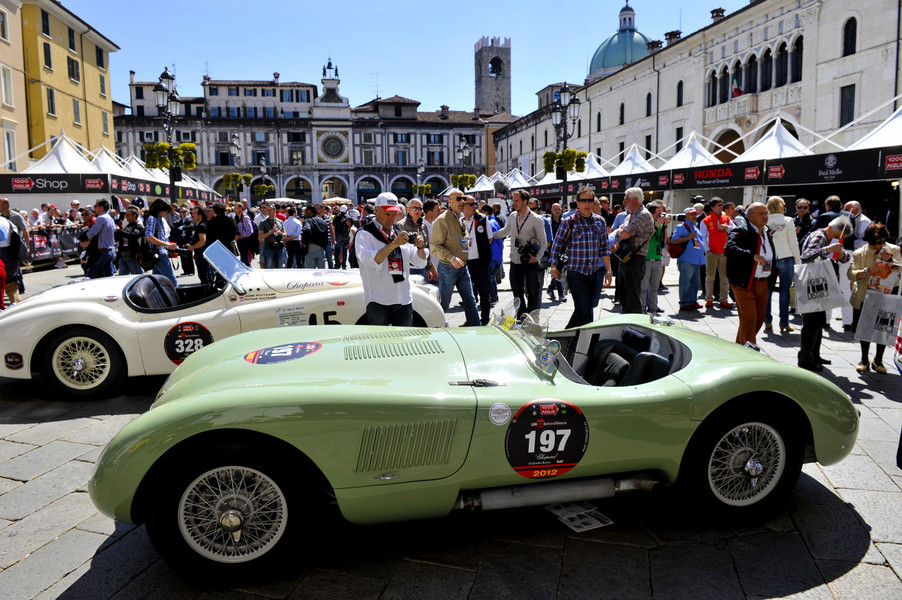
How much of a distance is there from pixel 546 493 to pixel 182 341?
12.9ft

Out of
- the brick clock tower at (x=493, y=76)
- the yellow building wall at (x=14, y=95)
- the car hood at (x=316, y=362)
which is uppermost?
the brick clock tower at (x=493, y=76)

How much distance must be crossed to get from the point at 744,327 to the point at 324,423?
5.24 meters

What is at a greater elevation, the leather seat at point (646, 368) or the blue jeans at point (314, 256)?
the blue jeans at point (314, 256)

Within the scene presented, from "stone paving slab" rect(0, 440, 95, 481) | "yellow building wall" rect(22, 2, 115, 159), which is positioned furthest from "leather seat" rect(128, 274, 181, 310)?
"yellow building wall" rect(22, 2, 115, 159)

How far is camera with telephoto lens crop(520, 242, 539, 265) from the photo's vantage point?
7672mm

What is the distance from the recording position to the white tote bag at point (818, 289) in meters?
6.25

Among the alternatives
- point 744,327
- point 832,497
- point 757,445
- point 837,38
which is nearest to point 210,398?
point 757,445

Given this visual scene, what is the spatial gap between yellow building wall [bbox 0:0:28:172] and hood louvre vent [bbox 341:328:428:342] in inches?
1321

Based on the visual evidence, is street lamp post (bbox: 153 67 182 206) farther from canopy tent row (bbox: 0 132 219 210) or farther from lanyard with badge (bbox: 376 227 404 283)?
lanyard with badge (bbox: 376 227 404 283)

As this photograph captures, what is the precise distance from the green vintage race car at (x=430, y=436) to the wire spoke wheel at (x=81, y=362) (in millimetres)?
2522

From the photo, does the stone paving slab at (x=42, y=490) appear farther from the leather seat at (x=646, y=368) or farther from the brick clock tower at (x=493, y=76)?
the brick clock tower at (x=493, y=76)

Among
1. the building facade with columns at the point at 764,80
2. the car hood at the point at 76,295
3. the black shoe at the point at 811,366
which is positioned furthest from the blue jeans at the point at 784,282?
the building facade with columns at the point at 764,80

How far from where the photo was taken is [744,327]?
6.54 meters

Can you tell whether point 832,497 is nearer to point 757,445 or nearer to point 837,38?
point 757,445
